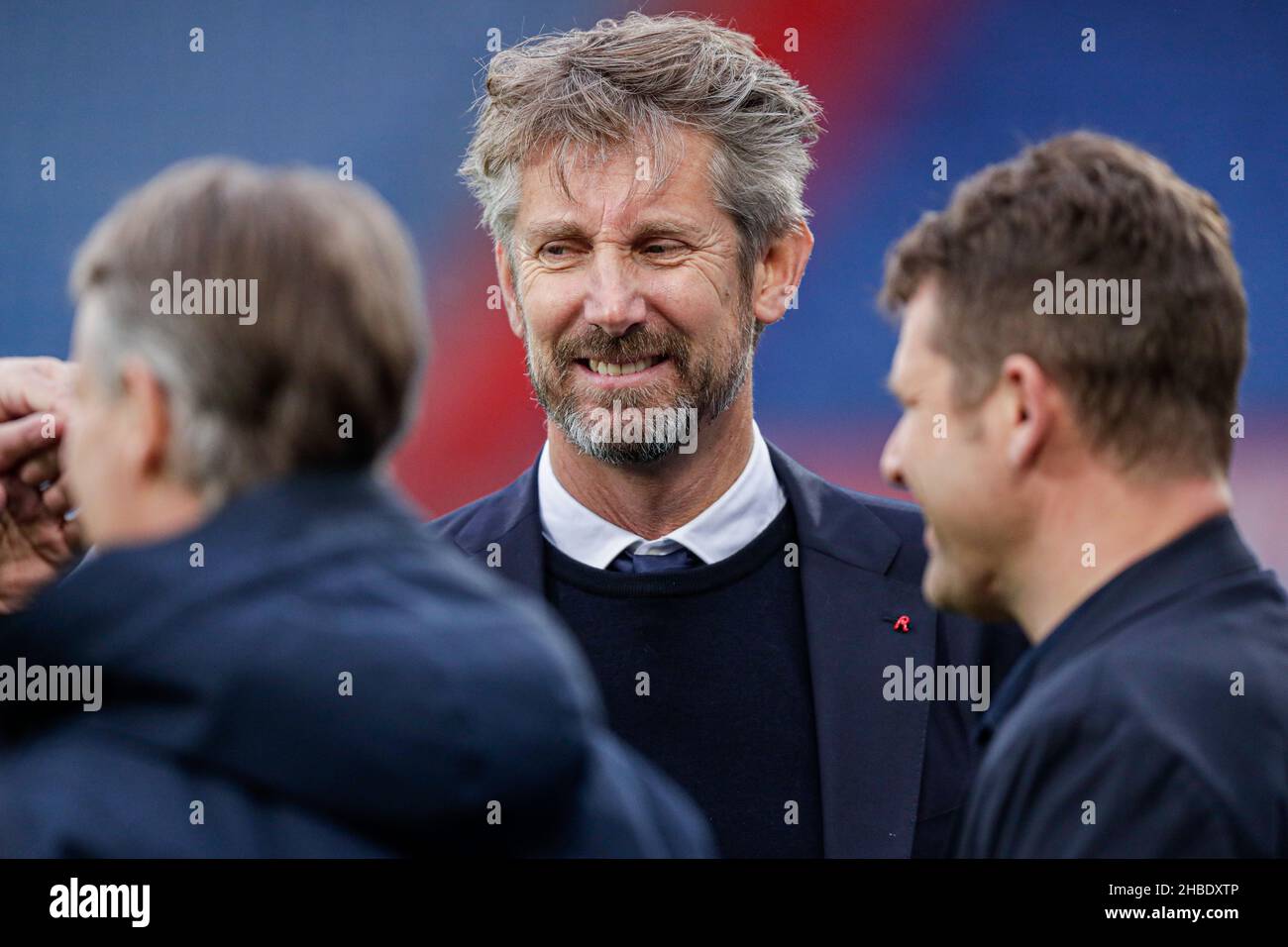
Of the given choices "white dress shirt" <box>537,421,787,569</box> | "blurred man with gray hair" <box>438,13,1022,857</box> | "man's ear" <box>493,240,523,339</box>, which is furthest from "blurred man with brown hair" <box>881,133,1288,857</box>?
"man's ear" <box>493,240,523,339</box>

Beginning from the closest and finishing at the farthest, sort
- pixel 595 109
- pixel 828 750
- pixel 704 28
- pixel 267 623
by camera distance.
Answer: pixel 267 623 < pixel 828 750 < pixel 595 109 < pixel 704 28

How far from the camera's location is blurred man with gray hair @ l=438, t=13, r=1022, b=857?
247 cm

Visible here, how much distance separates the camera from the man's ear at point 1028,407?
70.3 inches

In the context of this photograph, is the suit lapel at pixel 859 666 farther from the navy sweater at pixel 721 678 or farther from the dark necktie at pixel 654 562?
the dark necktie at pixel 654 562

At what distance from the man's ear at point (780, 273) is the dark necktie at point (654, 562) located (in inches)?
21.1

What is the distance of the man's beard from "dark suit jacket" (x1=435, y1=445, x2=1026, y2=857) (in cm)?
17

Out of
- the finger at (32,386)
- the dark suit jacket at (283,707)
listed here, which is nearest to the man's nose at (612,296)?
the finger at (32,386)

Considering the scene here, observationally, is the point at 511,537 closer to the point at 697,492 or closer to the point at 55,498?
the point at 697,492

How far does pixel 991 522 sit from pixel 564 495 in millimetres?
1087

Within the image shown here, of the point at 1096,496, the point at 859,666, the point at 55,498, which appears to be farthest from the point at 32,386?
the point at 1096,496

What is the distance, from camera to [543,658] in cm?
129

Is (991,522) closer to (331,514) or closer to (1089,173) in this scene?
(1089,173)
